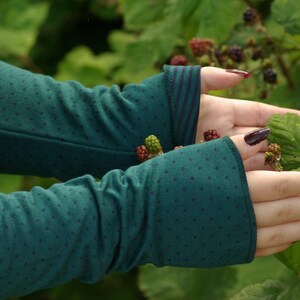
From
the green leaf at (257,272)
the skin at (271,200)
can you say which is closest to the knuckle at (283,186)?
the skin at (271,200)

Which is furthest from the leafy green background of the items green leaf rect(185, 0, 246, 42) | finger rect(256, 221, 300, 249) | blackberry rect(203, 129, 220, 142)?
blackberry rect(203, 129, 220, 142)

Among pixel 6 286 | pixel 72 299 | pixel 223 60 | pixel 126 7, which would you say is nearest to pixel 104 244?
pixel 6 286

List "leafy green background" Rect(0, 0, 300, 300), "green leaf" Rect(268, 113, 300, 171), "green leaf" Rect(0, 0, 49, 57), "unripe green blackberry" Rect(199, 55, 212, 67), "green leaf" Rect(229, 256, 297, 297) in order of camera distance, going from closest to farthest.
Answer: "green leaf" Rect(268, 113, 300, 171)
"unripe green blackberry" Rect(199, 55, 212, 67)
"leafy green background" Rect(0, 0, 300, 300)
"green leaf" Rect(229, 256, 297, 297)
"green leaf" Rect(0, 0, 49, 57)

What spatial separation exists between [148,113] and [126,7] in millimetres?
638

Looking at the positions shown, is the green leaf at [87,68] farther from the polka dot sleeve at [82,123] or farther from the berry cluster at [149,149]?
the berry cluster at [149,149]

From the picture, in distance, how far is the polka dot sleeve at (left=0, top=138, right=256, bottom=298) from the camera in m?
1.05

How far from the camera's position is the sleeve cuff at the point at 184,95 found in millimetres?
1274

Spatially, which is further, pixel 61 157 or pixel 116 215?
pixel 61 157

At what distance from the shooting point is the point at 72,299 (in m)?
2.27

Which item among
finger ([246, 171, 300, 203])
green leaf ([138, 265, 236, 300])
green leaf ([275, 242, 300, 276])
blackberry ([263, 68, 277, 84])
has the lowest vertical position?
green leaf ([138, 265, 236, 300])

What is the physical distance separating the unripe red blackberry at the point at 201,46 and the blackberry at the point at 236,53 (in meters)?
0.04

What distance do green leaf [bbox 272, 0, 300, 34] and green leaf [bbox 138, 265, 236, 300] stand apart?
57 cm

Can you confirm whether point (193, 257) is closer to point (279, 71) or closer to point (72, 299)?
point (279, 71)

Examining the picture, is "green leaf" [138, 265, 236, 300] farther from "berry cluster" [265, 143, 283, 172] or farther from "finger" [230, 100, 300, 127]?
"berry cluster" [265, 143, 283, 172]
